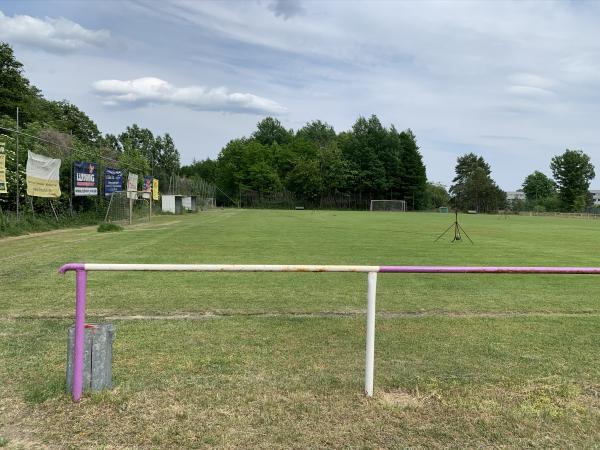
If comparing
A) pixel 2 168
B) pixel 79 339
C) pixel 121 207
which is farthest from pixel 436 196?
pixel 79 339

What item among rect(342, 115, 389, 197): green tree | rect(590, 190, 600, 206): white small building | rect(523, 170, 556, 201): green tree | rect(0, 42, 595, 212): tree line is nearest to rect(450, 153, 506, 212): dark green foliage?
rect(0, 42, 595, 212): tree line

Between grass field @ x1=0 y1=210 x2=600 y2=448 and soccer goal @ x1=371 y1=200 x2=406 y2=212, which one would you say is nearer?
grass field @ x1=0 y1=210 x2=600 y2=448

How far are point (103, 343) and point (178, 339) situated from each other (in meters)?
1.97

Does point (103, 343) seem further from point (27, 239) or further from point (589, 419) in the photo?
point (27, 239)

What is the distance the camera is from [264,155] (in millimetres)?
107562

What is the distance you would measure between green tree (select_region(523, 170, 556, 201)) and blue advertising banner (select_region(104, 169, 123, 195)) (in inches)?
5537

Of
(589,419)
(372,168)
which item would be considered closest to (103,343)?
(589,419)

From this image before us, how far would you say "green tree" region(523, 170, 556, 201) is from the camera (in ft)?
488

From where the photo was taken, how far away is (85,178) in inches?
1054

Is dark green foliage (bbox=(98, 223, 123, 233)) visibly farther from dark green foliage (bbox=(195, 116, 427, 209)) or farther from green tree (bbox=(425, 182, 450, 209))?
green tree (bbox=(425, 182, 450, 209))

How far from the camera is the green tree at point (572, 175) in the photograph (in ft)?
374

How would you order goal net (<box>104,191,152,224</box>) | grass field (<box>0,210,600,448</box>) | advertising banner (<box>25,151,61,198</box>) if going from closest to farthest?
grass field (<box>0,210,600,448</box>)
advertising banner (<box>25,151,61,198</box>)
goal net (<box>104,191,152,224</box>)

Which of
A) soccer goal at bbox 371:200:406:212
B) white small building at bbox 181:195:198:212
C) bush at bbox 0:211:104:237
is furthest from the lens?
soccer goal at bbox 371:200:406:212

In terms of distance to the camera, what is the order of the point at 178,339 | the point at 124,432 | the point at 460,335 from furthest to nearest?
the point at 460,335 → the point at 178,339 → the point at 124,432
